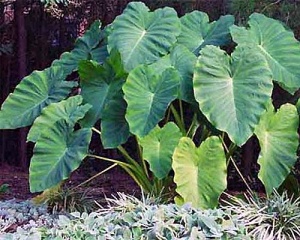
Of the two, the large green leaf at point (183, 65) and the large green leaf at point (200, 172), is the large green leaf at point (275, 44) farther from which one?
the large green leaf at point (200, 172)

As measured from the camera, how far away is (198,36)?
13.0 feet

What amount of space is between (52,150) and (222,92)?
1081 millimetres

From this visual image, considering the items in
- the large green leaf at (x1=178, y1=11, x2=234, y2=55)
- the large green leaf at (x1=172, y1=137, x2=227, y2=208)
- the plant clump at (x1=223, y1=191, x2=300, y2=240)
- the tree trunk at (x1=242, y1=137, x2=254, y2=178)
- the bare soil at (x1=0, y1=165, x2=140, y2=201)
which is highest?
the large green leaf at (x1=178, y1=11, x2=234, y2=55)

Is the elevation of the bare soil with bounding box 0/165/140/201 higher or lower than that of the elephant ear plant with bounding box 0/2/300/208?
lower

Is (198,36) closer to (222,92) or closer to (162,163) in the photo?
(222,92)

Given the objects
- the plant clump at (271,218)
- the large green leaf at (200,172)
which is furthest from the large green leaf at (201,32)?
the plant clump at (271,218)

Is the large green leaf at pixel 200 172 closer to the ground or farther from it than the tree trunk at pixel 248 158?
farther from it

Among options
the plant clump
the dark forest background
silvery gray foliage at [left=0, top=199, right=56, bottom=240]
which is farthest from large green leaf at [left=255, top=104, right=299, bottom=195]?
the dark forest background

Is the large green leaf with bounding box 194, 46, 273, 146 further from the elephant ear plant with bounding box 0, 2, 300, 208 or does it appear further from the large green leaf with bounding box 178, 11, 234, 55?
the large green leaf with bounding box 178, 11, 234, 55

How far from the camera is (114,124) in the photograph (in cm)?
349

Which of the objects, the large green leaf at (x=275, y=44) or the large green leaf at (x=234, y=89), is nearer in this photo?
the large green leaf at (x=234, y=89)

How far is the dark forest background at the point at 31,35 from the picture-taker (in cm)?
513

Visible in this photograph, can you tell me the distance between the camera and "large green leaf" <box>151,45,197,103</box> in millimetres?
3504

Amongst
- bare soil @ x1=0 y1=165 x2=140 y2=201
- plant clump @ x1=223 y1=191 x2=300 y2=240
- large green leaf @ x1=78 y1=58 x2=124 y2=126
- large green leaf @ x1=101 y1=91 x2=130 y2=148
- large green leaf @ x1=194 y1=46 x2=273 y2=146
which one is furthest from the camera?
bare soil @ x1=0 y1=165 x2=140 y2=201
